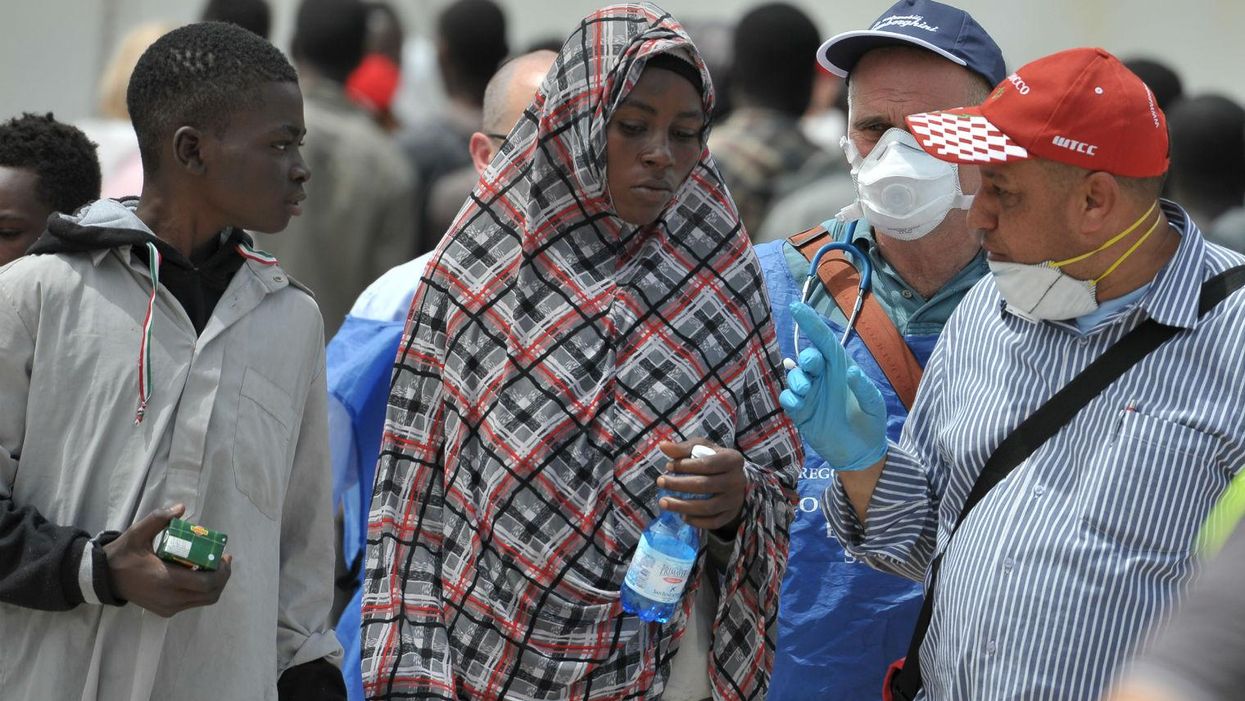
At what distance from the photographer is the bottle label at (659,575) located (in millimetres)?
3186

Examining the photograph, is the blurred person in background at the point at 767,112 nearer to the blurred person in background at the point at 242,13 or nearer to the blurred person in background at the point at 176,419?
the blurred person in background at the point at 242,13

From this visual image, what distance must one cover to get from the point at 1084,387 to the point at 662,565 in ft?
2.64

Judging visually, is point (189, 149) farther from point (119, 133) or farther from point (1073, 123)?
point (119, 133)

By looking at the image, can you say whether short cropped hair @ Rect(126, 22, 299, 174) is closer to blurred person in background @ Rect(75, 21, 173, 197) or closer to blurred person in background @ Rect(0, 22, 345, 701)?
blurred person in background @ Rect(0, 22, 345, 701)

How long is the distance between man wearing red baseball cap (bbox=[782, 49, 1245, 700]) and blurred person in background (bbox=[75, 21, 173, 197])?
281 cm

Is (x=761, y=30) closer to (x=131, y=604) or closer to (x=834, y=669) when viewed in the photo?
(x=834, y=669)

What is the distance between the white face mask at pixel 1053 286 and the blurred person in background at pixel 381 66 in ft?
19.3

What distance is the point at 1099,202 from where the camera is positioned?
321 cm

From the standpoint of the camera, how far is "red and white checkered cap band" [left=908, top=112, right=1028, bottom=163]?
10.6 feet

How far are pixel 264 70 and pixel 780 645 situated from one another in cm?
161

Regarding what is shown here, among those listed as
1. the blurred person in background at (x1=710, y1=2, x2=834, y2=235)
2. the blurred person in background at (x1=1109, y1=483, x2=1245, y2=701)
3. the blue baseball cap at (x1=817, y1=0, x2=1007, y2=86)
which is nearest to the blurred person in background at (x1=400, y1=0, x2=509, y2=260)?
the blurred person in background at (x1=710, y1=2, x2=834, y2=235)

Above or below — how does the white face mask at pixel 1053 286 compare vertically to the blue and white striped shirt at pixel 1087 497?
above

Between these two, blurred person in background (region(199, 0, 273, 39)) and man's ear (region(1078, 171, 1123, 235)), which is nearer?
man's ear (region(1078, 171, 1123, 235))

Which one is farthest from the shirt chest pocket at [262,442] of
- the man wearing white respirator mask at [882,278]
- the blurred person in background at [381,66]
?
the blurred person in background at [381,66]
